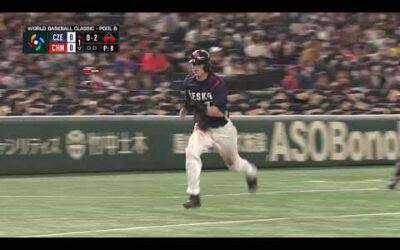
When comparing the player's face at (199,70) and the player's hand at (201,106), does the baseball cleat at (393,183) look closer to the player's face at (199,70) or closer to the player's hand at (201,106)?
the player's hand at (201,106)

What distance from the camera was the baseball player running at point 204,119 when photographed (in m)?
11.5

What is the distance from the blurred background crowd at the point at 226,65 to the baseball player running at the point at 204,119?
7.14 meters

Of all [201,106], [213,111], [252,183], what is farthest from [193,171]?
[252,183]

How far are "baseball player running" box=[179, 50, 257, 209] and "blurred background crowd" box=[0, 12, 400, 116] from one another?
23.4ft

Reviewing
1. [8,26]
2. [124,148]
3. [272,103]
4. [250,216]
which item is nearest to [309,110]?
[272,103]

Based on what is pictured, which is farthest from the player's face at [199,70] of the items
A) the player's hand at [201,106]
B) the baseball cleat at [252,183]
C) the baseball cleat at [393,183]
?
the baseball cleat at [393,183]

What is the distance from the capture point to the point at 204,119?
1216 centimetres

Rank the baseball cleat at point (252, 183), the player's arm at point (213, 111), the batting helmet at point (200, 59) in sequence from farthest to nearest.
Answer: the baseball cleat at point (252, 183) → the player's arm at point (213, 111) → the batting helmet at point (200, 59)

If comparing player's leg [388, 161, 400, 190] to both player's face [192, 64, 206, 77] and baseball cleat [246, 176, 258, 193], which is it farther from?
player's face [192, 64, 206, 77]
